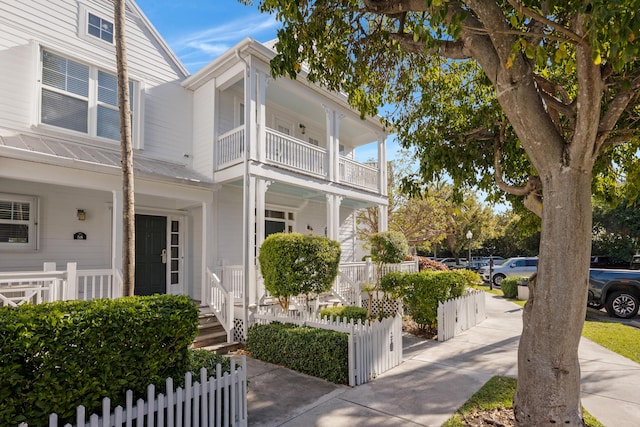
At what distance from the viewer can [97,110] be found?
8.68 metres

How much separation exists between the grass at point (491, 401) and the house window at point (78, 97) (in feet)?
29.9

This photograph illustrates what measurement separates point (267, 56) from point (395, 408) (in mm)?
8203

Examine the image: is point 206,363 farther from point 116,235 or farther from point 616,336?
point 616,336

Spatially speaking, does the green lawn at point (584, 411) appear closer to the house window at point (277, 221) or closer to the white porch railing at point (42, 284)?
the white porch railing at point (42, 284)

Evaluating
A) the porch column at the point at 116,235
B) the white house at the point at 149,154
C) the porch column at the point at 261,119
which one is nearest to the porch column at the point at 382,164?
the white house at the point at 149,154

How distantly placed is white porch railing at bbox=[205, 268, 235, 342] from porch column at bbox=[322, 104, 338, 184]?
479 cm

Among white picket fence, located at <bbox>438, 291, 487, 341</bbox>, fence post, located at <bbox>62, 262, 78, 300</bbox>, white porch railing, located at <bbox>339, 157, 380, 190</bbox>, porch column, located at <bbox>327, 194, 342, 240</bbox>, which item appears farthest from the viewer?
white porch railing, located at <bbox>339, 157, 380, 190</bbox>

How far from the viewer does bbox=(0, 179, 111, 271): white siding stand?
7461 millimetres

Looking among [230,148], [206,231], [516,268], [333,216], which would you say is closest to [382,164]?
[333,216]

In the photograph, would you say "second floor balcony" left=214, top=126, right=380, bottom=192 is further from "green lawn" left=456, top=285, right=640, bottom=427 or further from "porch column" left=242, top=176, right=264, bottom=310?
"green lawn" left=456, top=285, right=640, bottom=427

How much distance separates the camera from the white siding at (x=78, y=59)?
25.0 ft

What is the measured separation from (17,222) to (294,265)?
5.74 metres

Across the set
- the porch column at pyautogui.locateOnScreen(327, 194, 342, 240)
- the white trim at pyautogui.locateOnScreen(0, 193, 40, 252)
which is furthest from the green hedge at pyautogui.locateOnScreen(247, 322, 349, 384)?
the white trim at pyautogui.locateOnScreen(0, 193, 40, 252)

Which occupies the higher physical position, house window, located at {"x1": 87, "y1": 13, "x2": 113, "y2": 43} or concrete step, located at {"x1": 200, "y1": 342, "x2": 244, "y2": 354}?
house window, located at {"x1": 87, "y1": 13, "x2": 113, "y2": 43}
